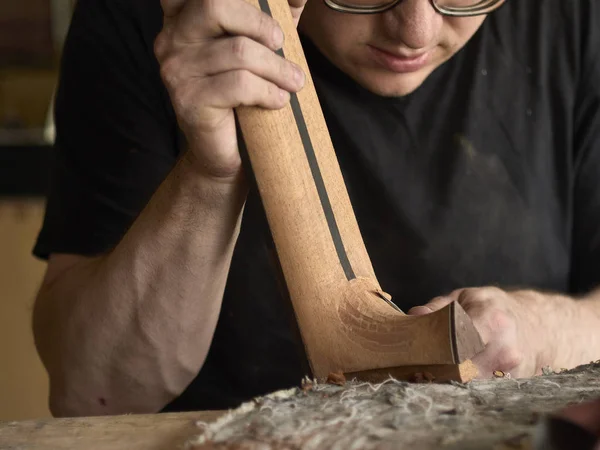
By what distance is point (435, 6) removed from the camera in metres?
1.06

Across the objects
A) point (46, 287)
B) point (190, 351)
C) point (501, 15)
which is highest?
point (501, 15)

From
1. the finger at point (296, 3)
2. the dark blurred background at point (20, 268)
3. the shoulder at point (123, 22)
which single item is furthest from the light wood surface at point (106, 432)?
the dark blurred background at point (20, 268)

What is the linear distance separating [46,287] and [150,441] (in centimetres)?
74

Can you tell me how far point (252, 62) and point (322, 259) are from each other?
0.70 ft

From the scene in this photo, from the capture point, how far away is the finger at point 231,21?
838 millimetres

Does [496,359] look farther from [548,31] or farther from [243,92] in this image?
[548,31]

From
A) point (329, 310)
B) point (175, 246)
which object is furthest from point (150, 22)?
point (329, 310)

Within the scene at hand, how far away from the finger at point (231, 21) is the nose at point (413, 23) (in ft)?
0.80

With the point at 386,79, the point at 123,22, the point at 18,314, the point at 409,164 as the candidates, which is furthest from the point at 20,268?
the point at 386,79

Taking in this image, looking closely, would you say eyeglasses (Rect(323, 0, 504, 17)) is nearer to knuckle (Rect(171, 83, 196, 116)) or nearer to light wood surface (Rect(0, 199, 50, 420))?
knuckle (Rect(171, 83, 196, 116))

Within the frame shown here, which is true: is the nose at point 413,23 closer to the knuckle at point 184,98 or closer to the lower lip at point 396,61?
the lower lip at point 396,61

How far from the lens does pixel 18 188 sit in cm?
279

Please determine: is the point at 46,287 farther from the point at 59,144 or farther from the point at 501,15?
the point at 501,15

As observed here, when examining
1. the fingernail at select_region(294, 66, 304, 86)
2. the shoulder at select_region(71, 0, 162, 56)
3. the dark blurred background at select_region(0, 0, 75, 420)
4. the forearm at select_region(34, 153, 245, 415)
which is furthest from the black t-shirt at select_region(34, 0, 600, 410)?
the dark blurred background at select_region(0, 0, 75, 420)
